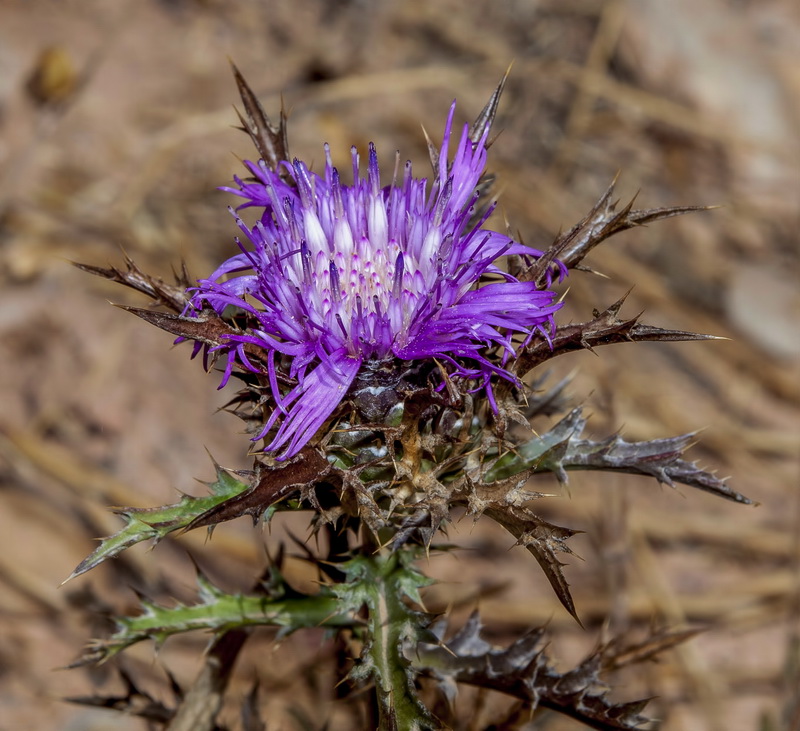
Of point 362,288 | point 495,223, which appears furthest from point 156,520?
point 495,223

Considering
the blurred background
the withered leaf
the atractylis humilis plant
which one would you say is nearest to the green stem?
the atractylis humilis plant

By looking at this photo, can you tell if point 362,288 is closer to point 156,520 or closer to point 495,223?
point 156,520

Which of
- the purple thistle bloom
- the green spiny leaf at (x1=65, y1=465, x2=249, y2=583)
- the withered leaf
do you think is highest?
the purple thistle bloom

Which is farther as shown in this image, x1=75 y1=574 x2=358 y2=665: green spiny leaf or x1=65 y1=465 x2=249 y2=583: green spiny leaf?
Answer: x1=75 y1=574 x2=358 y2=665: green spiny leaf

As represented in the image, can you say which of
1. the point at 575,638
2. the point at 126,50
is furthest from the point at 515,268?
the point at 126,50

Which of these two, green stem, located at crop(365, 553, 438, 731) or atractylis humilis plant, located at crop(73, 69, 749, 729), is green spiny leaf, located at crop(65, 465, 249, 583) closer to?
atractylis humilis plant, located at crop(73, 69, 749, 729)

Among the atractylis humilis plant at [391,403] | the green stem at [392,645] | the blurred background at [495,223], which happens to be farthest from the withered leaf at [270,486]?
the blurred background at [495,223]
